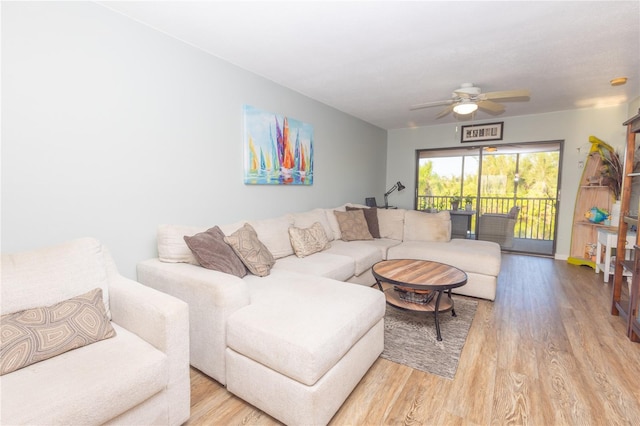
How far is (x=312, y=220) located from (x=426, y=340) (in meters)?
1.78

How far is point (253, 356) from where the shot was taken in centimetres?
153

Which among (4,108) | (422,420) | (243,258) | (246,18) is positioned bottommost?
(422,420)

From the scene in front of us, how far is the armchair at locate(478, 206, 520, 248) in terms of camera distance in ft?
17.5

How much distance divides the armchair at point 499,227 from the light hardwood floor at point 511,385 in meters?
2.82

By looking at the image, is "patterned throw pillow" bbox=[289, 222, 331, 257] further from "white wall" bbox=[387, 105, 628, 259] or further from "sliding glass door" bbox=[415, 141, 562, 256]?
"white wall" bbox=[387, 105, 628, 259]

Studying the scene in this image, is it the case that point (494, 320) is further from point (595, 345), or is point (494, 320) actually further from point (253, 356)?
point (253, 356)

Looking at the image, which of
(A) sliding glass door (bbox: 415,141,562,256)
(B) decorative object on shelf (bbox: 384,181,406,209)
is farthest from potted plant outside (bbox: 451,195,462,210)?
(B) decorative object on shelf (bbox: 384,181,406,209)

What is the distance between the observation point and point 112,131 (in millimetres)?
2055

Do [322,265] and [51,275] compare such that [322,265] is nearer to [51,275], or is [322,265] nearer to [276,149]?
[276,149]

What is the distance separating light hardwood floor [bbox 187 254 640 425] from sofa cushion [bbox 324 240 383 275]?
3.70 ft

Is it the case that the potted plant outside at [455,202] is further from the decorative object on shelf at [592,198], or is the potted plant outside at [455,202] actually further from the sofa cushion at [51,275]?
the sofa cushion at [51,275]

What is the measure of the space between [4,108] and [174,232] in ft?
3.68

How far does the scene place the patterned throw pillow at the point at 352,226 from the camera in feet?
12.7

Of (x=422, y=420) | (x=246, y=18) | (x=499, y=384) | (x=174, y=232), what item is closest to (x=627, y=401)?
(x=499, y=384)
